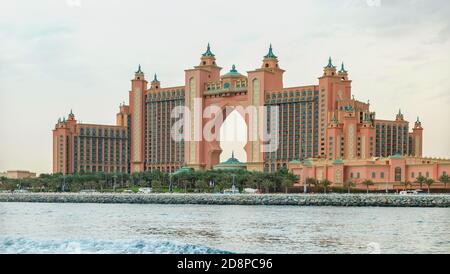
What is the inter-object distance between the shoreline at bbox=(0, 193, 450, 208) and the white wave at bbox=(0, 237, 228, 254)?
5487cm

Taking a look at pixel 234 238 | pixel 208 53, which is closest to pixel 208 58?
pixel 208 53

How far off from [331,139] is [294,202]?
37635 millimetres

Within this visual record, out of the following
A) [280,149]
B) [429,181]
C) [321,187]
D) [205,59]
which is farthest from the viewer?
[205,59]

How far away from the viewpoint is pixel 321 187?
97062 mm

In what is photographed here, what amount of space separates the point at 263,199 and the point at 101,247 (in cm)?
6119

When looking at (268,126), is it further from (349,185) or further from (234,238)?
(234,238)

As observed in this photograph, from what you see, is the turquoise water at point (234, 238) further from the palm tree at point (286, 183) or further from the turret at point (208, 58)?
the turret at point (208, 58)

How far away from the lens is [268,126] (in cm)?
12456

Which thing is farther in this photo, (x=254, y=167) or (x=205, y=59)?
(x=205, y=59)

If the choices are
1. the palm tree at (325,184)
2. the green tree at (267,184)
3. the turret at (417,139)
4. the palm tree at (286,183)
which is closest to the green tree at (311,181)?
the palm tree at (325,184)

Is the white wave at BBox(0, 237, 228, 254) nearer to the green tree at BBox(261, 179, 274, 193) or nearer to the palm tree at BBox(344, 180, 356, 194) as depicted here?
the palm tree at BBox(344, 180, 356, 194)

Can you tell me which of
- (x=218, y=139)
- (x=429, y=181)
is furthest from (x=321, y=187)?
(x=218, y=139)
